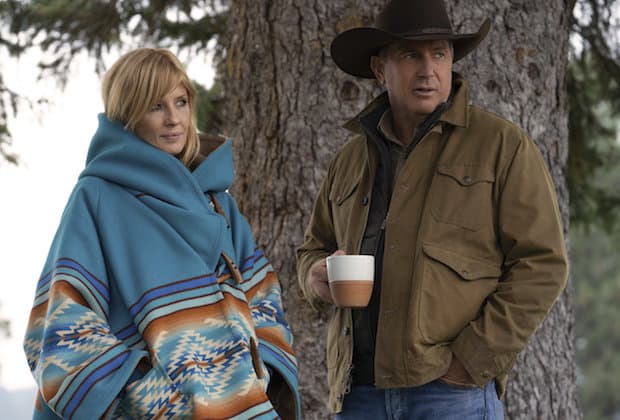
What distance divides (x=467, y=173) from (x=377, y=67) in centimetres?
71

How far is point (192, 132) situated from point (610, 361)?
27411 mm

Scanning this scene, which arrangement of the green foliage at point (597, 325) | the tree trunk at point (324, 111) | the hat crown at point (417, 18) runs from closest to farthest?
the hat crown at point (417, 18) → the tree trunk at point (324, 111) → the green foliage at point (597, 325)

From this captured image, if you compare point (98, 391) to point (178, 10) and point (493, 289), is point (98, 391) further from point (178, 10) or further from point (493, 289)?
point (178, 10)

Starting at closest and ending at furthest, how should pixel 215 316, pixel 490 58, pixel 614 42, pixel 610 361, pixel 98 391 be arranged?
pixel 98 391 → pixel 215 316 → pixel 490 58 → pixel 614 42 → pixel 610 361

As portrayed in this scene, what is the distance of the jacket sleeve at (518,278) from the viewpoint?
300 cm

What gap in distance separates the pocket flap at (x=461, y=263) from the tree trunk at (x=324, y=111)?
2.07 meters

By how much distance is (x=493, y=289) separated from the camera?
122 inches

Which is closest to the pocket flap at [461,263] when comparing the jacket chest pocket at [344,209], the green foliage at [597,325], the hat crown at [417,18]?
the jacket chest pocket at [344,209]

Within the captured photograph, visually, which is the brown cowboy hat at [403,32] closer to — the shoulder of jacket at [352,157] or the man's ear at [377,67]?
the man's ear at [377,67]

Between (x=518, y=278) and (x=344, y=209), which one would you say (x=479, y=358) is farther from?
(x=344, y=209)

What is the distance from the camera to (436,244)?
122 inches

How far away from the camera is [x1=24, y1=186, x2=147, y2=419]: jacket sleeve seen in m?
2.83

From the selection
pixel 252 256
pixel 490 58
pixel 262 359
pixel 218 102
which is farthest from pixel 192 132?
pixel 218 102

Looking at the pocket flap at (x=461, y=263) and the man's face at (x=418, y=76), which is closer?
the pocket flap at (x=461, y=263)
